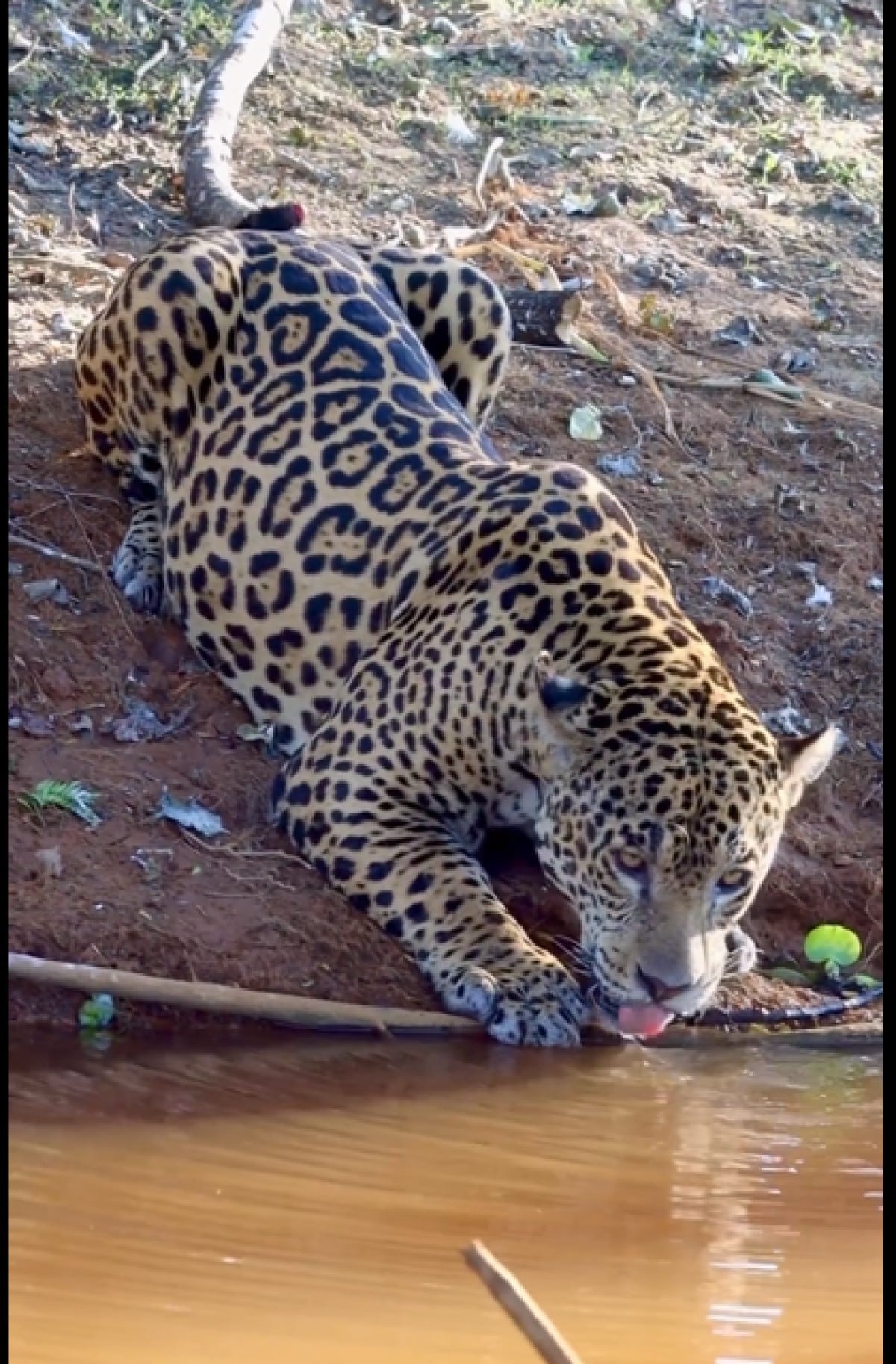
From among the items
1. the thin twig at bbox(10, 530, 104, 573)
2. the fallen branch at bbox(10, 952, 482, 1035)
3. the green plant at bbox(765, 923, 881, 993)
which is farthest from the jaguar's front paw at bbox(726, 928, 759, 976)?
the thin twig at bbox(10, 530, 104, 573)

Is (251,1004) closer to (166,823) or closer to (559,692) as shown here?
(166,823)

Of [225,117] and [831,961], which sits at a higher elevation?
[225,117]

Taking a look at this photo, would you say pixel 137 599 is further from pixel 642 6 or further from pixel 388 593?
pixel 642 6

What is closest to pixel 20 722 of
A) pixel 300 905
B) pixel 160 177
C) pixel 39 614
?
pixel 39 614

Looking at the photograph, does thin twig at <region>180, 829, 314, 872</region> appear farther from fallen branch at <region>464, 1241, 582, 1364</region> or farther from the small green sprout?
fallen branch at <region>464, 1241, 582, 1364</region>

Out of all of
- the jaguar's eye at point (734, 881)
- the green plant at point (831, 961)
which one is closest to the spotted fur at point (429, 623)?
the jaguar's eye at point (734, 881)

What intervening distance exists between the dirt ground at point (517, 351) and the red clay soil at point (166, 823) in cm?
1

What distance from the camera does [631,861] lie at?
23.7 ft

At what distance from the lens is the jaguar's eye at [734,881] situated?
7.22 metres

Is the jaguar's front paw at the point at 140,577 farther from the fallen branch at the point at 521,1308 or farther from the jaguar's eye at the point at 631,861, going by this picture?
the fallen branch at the point at 521,1308

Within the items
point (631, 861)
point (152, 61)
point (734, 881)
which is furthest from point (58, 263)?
point (734, 881)

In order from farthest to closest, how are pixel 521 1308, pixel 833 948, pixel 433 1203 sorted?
pixel 833 948 < pixel 433 1203 < pixel 521 1308

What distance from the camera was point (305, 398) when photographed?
8805mm

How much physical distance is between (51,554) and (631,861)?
8.90ft
